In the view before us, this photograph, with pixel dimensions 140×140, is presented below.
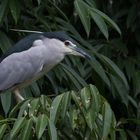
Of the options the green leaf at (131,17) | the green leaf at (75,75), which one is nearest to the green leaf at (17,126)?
the green leaf at (75,75)

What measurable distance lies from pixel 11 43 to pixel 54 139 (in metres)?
1.09

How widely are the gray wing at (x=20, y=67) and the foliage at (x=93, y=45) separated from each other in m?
0.11

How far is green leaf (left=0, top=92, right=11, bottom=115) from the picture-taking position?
2.94 metres

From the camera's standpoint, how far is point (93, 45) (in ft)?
12.1

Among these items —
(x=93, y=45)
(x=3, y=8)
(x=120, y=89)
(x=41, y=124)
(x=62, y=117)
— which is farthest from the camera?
(x=93, y=45)

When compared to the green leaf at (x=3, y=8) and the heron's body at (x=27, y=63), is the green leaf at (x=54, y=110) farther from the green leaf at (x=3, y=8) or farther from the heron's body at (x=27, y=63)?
the green leaf at (x=3, y=8)

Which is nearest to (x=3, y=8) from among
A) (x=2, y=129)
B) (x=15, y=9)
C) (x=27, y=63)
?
(x=15, y=9)

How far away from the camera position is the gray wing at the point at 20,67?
2914mm

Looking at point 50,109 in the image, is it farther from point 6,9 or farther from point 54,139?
point 6,9

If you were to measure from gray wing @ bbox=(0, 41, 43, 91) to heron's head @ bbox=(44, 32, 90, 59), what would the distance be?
0.25 ft

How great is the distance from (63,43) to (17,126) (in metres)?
0.79

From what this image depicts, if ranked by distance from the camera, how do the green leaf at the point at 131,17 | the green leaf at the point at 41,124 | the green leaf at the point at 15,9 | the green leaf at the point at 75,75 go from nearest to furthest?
the green leaf at the point at 41,124, the green leaf at the point at 15,9, the green leaf at the point at 75,75, the green leaf at the point at 131,17

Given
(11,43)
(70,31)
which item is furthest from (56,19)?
(11,43)

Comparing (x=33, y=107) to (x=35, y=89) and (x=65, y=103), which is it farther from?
(x=35, y=89)
